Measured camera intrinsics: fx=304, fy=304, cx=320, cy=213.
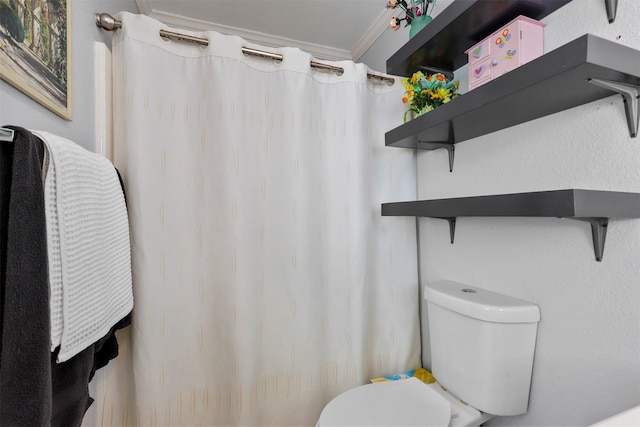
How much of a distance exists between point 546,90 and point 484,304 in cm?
63

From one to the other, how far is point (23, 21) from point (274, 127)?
0.76m

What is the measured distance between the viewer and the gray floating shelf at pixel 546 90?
623 mm

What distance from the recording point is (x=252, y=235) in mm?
1222

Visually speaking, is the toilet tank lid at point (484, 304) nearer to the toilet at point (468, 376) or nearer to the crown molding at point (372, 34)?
the toilet at point (468, 376)

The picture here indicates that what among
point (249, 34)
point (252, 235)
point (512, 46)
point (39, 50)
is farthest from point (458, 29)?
point (249, 34)

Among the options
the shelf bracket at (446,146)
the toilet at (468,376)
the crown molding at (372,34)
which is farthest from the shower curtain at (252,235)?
the crown molding at (372,34)

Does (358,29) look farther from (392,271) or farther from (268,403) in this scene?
(268,403)

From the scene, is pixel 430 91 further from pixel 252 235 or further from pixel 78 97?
pixel 78 97

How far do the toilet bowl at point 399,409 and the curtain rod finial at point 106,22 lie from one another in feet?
4.88

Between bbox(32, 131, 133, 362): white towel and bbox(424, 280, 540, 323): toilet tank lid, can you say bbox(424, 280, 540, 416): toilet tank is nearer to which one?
bbox(424, 280, 540, 323): toilet tank lid

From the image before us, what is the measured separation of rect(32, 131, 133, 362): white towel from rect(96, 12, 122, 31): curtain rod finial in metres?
0.54

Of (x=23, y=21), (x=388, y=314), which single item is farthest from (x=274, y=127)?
(x=388, y=314)

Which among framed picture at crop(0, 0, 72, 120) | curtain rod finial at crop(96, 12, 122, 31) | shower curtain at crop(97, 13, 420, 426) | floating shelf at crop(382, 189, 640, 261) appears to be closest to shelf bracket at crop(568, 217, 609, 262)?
floating shelf at crop(382, 189, 640, 261)

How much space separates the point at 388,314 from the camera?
1.43 metres
